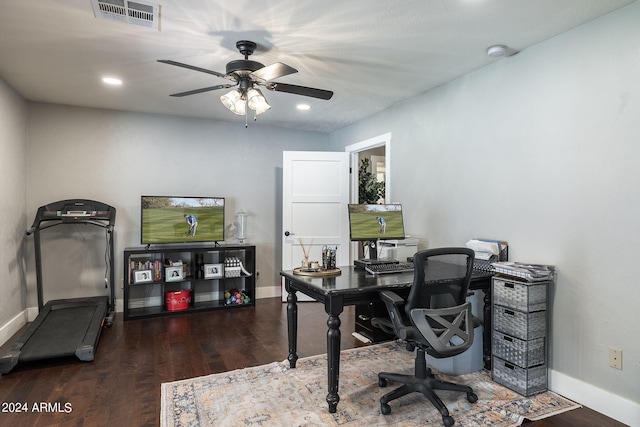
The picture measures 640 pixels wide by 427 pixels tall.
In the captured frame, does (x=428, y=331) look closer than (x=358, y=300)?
Yes

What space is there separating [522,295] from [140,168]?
4.48 m

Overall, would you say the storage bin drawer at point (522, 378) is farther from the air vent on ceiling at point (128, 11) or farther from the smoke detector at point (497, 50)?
the air vent on ceiling at point (128, 11)

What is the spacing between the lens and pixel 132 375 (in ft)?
9.22

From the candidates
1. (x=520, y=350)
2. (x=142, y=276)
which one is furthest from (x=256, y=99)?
(x=142, y=276)

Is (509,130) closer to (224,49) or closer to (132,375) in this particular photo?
(224,49)

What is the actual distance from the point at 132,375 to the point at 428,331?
7.35ft

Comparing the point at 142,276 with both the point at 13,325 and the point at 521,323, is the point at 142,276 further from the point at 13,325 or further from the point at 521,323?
the point at 521,323

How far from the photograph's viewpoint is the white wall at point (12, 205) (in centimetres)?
352

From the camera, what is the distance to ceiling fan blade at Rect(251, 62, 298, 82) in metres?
2.43

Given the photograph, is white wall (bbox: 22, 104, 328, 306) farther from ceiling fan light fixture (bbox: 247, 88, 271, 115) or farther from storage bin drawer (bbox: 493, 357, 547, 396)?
storage bin drawer (bbox: 493, 357, 547, 396)

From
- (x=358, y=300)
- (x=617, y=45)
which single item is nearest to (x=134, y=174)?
(x=358, y=300)

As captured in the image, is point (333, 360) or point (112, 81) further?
point (112, 81)

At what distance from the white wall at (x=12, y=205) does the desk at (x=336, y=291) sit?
9.36ft

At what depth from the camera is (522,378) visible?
8.16ft
